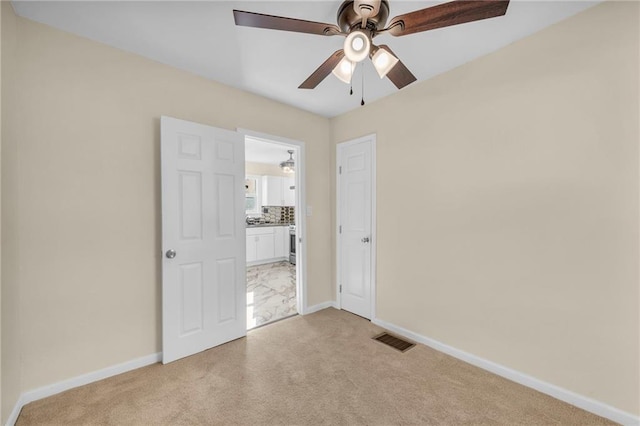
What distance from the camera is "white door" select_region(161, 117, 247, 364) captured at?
7.23ft

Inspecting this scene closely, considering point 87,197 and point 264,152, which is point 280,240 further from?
point 87,197

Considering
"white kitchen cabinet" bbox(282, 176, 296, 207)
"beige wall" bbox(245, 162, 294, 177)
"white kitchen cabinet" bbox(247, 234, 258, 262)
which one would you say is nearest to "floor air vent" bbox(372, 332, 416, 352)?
"white kitchen cabinet" bbox(247, 234, 258, 262)

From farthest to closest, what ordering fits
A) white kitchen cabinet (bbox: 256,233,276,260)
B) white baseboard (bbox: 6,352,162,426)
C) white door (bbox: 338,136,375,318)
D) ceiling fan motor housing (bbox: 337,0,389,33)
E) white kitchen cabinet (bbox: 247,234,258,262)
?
white kitchen cabinet (bbox: 256,233,276,260)
white kitchen cabinet (bbox: 247,234,258,262)
white door (bbox: 338,136,375,318)
white baseboard (bbox: 6,352,162,426)
ceiling fan motor housing (bbox: 337,0,389,33)

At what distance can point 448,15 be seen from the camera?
124 centimetres

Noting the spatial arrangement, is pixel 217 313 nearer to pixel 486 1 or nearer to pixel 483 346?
pixel 483 346

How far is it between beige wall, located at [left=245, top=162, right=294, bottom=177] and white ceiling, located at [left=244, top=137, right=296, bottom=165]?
0.16 metres

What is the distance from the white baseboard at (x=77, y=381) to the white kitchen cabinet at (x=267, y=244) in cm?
358

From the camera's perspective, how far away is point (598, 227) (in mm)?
1651

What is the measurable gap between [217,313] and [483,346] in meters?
2.34

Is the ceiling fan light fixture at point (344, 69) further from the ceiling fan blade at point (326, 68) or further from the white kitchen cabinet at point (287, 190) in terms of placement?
the white kitchen cabinet at point (287, 190)

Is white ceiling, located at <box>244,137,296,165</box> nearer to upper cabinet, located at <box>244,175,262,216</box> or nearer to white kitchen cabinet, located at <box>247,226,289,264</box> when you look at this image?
upper cabinet, located at <box>244,175,262,216</box>

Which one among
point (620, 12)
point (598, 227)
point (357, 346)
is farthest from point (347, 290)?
point (620, 12)

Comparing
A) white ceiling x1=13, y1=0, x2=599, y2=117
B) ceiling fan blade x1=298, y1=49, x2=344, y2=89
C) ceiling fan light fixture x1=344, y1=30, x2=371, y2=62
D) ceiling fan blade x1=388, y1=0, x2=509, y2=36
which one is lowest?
ceiling fan light fixture x1=344, y1=30, x2=371, y2=62

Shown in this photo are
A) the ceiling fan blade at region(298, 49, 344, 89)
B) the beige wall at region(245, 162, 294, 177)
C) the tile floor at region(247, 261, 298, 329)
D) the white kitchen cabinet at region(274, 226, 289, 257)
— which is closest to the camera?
the ceiling fan blade at region(298, 49, 344, 89)
